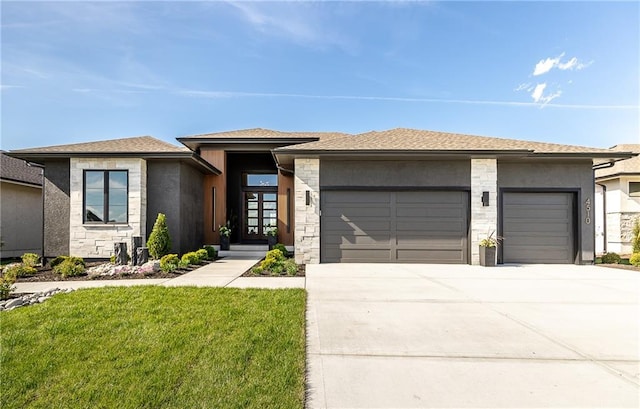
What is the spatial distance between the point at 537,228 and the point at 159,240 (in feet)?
37.6

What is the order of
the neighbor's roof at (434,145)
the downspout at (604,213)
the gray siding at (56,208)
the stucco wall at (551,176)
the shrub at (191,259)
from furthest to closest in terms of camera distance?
the downspout at (604,213)
the gray siding at (56,208)
the stucco wall at (551,176)
the neighbor's roof at (434,145)
the shrub at (191,259)

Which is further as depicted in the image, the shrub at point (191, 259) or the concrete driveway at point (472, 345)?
the shrub at point (191, 259)

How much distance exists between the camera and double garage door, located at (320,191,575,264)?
29.4ft

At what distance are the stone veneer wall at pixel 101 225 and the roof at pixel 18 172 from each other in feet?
11.2

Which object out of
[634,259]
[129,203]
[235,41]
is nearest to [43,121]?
[129,203]

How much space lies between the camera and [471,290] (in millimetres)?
5586

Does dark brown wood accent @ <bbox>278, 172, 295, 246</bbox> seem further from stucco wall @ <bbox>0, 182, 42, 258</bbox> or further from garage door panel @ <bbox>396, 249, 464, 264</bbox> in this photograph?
stucco wall @ <bbox>0, 182, 42, 258</bbox>

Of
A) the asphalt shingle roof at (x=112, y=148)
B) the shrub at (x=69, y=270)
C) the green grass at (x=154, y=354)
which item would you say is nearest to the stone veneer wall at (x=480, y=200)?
the green grass at (x=154, y=354)

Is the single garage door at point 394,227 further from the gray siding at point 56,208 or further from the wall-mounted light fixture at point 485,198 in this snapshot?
the gray siding at point 56,208

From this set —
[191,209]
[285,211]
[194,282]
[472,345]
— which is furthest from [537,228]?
[191,209]

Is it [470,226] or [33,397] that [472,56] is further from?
[33,397]

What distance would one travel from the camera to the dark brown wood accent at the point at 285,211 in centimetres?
1221

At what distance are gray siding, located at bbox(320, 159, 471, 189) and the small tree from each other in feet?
16.0

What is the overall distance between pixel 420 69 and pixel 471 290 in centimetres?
1074
